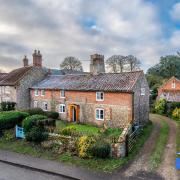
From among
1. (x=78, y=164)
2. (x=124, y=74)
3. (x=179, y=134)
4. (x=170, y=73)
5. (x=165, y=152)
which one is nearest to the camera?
(x=78, y=164)

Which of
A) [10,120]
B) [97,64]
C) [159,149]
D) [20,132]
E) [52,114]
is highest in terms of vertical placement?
[97,64]

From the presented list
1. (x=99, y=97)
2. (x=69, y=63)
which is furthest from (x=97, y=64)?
(x=69, y=63)

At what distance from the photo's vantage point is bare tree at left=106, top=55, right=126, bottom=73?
6197 cm

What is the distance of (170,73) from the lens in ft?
200

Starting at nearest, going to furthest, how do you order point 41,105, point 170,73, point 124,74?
point 124,74, point 41,105, point 170,73

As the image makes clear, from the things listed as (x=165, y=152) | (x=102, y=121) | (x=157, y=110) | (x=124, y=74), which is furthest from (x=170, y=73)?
(x=165, y=152)

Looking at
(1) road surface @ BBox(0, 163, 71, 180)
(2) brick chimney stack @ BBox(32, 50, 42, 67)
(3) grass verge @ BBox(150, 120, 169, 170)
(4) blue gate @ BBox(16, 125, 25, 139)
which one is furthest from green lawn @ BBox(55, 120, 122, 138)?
(2) brick chimney stack @ BBox(32, 50, 42, 67)

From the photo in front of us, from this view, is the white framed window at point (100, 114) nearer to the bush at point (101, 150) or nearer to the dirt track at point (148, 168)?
the dirt track at point (148, 168)

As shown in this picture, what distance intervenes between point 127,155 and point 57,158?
5726mm

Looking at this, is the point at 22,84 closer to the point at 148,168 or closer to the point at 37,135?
the point at 37,135

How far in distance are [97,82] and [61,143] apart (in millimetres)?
12619

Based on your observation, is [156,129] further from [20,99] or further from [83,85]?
[20,99]

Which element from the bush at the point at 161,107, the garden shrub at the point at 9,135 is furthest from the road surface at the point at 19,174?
the bush at the point at 161,107

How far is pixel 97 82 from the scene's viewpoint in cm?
2733
